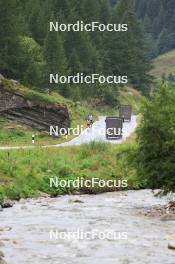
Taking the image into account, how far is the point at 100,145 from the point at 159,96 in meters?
13.8

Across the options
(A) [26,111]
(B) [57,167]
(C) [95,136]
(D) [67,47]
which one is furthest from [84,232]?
(D) [67,47]

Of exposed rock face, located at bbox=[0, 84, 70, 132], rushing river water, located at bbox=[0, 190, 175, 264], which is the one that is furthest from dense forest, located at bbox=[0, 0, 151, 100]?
rushing river water, located at bbox=[0, 190, 175, 264]

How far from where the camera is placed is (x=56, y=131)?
5325 centimetres

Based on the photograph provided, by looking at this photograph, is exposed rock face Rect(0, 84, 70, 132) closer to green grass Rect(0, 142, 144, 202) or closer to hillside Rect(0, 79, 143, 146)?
hillside Rect(0, 79, 143, 146)

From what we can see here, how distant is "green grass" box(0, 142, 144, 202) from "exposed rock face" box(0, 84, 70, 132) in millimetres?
12042

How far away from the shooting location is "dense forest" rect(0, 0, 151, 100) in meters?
64.1

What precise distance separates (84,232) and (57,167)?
14.8 meters

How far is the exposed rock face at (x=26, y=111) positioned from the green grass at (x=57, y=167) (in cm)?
1204

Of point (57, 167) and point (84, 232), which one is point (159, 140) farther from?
point (57, 167)

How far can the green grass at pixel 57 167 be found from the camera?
34781 millimetres

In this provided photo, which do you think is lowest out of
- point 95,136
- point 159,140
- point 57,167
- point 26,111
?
point 57,167

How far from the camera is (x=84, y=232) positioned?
24844 mm

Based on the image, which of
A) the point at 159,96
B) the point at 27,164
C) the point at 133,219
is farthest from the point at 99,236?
the point at 27,164

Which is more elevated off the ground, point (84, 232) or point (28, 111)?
point (28, 111)
